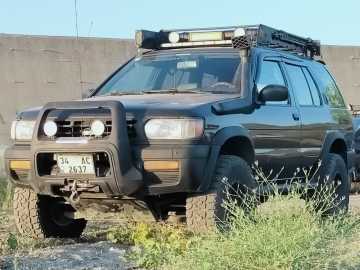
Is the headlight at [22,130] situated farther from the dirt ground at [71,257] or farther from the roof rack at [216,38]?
the roof rack at [216,38]

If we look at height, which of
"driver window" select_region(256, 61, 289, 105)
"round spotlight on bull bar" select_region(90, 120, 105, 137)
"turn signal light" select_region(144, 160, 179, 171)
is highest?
"driver window" select_region(256, 61, 289, 105)

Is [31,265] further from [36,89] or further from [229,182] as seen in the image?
[36,89]

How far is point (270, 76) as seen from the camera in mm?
7219

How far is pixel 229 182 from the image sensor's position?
5.92 meters

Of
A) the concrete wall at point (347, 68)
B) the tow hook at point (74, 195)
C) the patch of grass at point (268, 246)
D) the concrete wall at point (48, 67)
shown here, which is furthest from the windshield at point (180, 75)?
the concrete wall at point (347, 68)

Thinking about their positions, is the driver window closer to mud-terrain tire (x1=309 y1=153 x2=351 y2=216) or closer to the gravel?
mud-terrain tire (x1=309 y1=153 x2=351 y2=216)

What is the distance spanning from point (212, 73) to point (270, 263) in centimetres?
264

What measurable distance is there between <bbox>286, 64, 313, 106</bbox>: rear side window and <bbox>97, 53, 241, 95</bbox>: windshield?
3.31ft

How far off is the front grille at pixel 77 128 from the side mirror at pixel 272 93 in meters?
1.64

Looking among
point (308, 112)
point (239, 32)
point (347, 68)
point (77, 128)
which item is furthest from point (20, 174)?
point (347, 68)

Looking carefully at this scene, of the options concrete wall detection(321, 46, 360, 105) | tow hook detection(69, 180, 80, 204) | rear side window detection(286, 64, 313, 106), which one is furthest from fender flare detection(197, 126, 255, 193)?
concrete wall detection(321, 46, 360, 105)

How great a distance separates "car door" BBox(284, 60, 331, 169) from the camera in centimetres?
757

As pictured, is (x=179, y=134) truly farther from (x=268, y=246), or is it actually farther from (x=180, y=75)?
(x=180, y=75)

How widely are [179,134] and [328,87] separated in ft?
12.2
